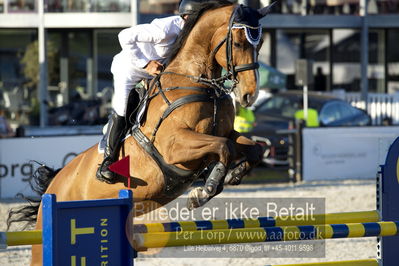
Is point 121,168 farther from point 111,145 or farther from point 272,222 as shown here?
point 272,222

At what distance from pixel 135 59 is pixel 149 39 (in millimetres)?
263

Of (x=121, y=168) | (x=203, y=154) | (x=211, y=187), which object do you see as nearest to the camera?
(x=211, y=187)

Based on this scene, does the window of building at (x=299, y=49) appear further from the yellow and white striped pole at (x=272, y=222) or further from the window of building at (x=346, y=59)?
the yellow and white striped pole at (x=272, y=222)

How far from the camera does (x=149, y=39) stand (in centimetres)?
602

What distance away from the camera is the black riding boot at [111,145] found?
6.13m

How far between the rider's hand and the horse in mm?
84

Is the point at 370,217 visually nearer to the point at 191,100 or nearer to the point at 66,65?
the point at 191,100

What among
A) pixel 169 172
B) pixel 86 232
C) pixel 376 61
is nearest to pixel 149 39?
pixel 169 172

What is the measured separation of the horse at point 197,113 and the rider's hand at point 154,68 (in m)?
0.08

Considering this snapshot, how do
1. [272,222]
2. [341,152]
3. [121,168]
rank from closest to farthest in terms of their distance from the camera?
[272,222] → [121,168] → [341,152]

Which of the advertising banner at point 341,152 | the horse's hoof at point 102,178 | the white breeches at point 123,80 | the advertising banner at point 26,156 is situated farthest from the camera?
the advertising banner at point 341,152

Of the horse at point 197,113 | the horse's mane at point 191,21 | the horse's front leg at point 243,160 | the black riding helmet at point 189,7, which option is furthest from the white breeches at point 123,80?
the horse's front leg at point 243,160

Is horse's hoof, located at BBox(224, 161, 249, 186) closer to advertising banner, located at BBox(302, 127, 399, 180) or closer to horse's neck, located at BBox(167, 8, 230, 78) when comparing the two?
horse's neck, located at BBox(167, 8, 230, 78)

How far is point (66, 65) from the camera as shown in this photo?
22.6 meters
